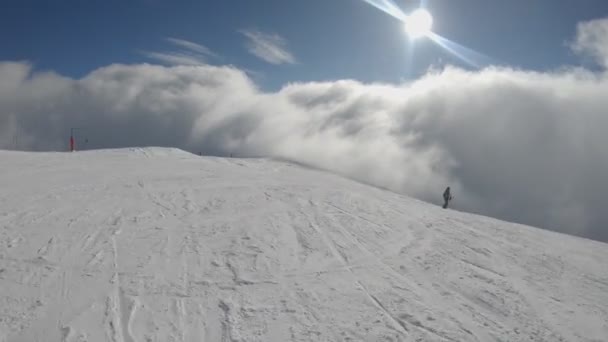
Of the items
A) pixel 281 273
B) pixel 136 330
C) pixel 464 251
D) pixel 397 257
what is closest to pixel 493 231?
pixel 464 251

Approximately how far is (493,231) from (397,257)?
4846 mm

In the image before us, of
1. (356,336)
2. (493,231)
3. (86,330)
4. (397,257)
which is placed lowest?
(86,330)

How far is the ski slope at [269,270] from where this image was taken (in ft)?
15.6

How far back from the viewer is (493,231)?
10562 mm

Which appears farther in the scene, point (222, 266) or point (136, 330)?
point (222, 266)

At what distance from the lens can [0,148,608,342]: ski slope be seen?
15.6ft

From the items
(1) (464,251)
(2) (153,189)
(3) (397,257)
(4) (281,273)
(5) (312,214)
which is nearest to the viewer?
(4) (281,273)

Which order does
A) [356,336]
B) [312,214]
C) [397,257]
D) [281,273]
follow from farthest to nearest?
[312,214]
[397,257]
[281,273]
[356,336]

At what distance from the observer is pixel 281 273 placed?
6.34 metres

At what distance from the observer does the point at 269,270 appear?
641 centimetres

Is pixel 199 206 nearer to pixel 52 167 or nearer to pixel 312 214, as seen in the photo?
pixel 312 214

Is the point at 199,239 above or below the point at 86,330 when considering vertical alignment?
above

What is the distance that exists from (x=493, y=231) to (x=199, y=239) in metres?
8.81

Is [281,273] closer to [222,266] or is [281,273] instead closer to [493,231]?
[222,266]
